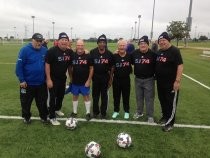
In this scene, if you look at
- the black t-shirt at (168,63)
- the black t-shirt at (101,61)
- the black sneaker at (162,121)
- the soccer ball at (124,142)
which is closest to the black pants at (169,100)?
the black t-shirt at (168,63)

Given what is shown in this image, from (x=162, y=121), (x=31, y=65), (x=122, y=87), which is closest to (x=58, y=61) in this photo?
(x=31, y=65)

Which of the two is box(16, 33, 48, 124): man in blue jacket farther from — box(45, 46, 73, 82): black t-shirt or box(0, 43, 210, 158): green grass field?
box(0, 43, 210, 158): green grass field

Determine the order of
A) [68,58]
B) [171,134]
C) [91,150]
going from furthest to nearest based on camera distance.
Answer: [68,58] → [171,134] → [91,150]

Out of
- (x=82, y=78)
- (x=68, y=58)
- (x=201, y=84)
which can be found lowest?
(x=201, y=84)

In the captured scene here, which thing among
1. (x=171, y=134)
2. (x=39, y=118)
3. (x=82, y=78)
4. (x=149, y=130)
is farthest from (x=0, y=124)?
(x=171, y=134)

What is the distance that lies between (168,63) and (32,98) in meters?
3.24

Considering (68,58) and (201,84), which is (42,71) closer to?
(68,58)

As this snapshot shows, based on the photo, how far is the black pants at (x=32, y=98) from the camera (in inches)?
287

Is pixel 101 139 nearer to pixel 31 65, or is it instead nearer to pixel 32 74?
pixel 32 74

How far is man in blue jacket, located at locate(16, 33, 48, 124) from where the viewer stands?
695 cm

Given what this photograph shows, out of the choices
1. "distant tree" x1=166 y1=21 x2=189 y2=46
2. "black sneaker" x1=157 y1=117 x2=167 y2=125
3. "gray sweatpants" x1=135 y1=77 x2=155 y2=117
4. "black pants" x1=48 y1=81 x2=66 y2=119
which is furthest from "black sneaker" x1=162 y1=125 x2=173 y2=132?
"distant tree" x1=166 y1=21 x2=189 y2=46

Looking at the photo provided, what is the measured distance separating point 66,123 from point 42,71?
1.29m

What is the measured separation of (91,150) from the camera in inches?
217

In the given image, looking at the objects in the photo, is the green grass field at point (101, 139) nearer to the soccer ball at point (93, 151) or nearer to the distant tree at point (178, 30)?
the soccer ball at point (93, 151)
